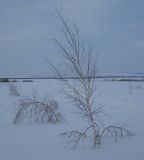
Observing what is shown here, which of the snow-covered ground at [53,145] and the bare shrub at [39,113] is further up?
the bare shrub at [39,113]

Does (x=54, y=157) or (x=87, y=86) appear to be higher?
(x=87, y=86)

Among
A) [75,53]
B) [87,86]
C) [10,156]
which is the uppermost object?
[75,53]

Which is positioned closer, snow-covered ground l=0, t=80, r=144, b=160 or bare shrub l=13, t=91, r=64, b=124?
snow-covered ground l=0, t=80, r=144, b=160

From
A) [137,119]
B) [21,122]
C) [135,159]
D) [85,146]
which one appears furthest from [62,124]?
[135,159]

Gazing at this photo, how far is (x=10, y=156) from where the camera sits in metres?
7.25

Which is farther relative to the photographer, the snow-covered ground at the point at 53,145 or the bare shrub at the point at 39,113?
the bare shrub at the point at 39,113

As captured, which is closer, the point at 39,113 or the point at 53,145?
the point at 53,145

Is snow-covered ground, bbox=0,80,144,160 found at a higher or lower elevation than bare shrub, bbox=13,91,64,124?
lower

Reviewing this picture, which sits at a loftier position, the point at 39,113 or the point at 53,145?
the point at 39,113

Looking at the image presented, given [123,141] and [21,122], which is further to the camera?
[21,122]

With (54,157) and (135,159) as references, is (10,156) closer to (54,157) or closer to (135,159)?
(54,157)

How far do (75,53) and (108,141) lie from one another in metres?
2.40

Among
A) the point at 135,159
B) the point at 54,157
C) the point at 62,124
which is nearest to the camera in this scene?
the point at 135,159

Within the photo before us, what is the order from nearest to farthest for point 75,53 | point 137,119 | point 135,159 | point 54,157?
point 135,159 < point 54,157 < point 75,53 < point 137,119
